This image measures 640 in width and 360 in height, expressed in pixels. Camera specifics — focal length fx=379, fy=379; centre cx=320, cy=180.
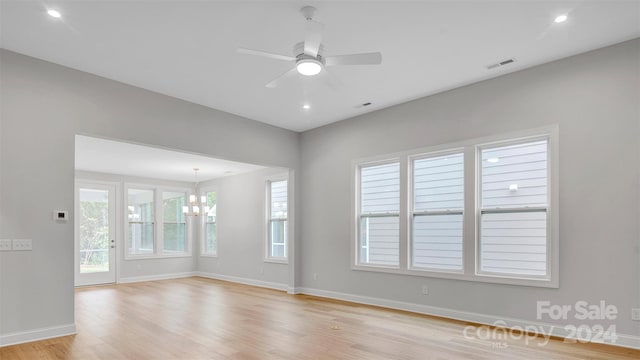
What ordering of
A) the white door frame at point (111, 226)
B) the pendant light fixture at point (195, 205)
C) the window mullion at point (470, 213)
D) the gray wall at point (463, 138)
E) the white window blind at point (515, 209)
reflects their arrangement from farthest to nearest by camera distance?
the pendant light fixture at point (195, 205) → the white door frame at point (111, 226) → the window mullion at point (470, 213) → the white window blind at point (515, 209) → the gray wall at point (463, 138)

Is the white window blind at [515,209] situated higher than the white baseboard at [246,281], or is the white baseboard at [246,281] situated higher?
the white window blind at [515,209]

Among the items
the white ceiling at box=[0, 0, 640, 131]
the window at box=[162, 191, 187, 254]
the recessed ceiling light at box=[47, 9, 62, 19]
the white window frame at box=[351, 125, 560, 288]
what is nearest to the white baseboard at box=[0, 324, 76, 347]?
the white ceiling at box=[0, 0, 640, 131]

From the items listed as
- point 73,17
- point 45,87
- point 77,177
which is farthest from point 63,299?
point 77,177

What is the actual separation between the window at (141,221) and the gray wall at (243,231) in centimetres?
154

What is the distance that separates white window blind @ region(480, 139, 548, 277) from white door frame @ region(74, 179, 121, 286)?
26.7 feet

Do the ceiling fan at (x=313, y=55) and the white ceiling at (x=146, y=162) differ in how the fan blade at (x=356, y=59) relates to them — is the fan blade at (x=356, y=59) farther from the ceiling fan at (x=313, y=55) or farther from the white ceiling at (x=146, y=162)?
the white ceiling at (x=146, y=162)

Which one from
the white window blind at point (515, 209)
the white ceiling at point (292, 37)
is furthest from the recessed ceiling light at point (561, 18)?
A: the white window blind at point (515, 209)

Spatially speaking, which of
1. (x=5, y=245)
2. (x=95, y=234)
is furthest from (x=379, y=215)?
(x=95, y=234)

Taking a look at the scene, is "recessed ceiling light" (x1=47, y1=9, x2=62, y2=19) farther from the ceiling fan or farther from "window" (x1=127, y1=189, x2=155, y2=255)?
"window" (x1=127, y1=189, x2=155, y2=255)

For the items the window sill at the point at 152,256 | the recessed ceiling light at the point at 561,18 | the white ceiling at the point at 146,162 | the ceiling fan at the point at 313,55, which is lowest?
the window sill at the point at 152,256

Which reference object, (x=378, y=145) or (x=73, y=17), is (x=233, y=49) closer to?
(x=73, y=17)

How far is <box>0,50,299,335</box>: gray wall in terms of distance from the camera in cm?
397

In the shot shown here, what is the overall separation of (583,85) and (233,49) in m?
3.83

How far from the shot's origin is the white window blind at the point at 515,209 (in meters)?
4.43
